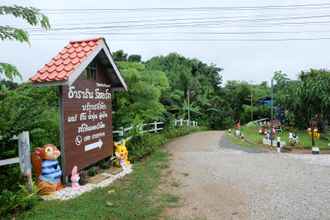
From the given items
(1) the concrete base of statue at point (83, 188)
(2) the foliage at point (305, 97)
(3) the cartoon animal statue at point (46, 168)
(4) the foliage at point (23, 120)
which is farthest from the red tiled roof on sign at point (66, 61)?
(2) the foliage at point (305, 97)

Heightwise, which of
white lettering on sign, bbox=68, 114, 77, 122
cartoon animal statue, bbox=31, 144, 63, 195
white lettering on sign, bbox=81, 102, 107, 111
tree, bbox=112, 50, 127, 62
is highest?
tree, bbox=112, 50, 127, 62

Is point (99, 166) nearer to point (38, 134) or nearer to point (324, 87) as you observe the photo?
point (38, 134)

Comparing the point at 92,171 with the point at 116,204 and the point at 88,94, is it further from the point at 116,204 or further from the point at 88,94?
the point at 116,204

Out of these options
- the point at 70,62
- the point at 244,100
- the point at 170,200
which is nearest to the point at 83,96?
the point at 70,62

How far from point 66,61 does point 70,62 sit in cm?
16

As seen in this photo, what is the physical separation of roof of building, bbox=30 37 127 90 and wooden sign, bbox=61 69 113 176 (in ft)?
1.09

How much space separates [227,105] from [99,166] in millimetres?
33560

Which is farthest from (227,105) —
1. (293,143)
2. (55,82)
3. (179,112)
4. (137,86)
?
(55,82)

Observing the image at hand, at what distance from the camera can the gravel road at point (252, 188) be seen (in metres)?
5.24

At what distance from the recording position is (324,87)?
19969mm

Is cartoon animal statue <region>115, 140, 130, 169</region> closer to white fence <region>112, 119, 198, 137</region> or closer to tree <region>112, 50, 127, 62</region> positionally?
white fence <region>112, 119, 198, 137</region>

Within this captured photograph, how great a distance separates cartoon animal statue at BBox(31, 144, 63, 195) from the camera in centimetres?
602

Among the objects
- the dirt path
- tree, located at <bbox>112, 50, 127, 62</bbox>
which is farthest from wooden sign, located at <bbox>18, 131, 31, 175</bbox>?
tree, located at <bbox>112, 50, 127, 62</bbox>

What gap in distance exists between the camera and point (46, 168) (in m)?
6.05
